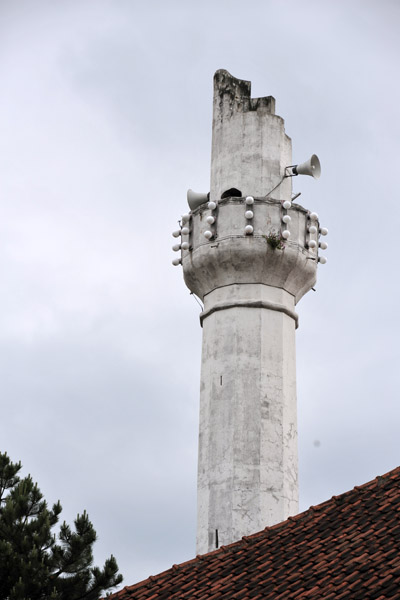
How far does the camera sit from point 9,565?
22.9 meters

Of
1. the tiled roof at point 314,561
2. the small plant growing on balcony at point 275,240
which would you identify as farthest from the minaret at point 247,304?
the tiled roof at point 314,561

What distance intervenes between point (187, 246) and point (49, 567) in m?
9.03

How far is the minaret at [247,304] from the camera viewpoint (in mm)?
26672

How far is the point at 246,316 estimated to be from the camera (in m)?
28.3

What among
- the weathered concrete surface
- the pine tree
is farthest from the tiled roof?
the weathered concrete surface

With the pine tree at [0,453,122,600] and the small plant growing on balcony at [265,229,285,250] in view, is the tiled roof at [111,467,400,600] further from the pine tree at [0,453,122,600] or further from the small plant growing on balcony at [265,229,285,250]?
the small plant growing on balcony at [265,229,285,250]

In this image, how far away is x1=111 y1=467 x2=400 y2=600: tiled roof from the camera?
14.6 meters

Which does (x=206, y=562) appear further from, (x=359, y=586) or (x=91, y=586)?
(x=91, y=586)

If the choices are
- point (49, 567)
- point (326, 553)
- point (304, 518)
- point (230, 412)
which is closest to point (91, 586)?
point (49, 567)

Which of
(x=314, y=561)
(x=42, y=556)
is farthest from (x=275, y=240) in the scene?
(x=314, y=561)

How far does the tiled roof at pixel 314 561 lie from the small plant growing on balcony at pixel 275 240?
36.5ft

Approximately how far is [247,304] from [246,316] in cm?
27

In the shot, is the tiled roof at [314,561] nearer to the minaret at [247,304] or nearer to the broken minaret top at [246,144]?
the minaret at [247,304]

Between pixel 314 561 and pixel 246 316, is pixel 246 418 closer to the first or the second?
pixel 246 316
